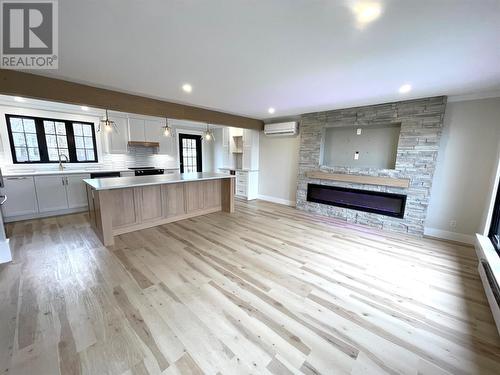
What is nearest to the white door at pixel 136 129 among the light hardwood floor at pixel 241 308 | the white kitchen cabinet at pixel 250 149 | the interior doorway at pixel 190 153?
the interior doorway at pixel 190 153

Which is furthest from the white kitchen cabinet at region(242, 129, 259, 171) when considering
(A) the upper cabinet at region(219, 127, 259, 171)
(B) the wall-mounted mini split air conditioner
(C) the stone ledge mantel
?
(C) the stone ledge mantel

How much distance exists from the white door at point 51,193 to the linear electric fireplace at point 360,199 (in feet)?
18.9

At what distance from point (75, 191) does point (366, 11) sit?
596cm

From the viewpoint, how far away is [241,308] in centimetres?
186

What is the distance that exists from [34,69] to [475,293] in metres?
5.73

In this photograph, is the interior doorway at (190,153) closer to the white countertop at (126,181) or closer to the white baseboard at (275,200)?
the white baseboard at (275,200)

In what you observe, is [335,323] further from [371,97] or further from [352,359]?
[371,97]

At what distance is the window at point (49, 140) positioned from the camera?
423 cm

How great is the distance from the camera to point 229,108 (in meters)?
4.38

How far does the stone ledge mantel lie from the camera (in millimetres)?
3713

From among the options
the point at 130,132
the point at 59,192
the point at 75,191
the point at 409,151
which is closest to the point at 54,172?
the point at 59,192

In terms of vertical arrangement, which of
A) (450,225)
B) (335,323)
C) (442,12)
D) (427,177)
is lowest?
(335,323)

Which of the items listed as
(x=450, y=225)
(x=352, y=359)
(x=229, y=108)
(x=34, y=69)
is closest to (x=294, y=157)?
(x=229, y=108)

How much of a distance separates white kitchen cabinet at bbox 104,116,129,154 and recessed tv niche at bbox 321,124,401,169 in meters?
5.30
